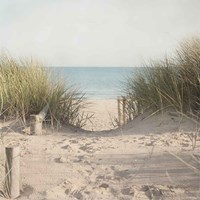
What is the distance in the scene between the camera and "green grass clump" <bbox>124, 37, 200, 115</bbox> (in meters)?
6.52

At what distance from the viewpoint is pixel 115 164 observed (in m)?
4.49

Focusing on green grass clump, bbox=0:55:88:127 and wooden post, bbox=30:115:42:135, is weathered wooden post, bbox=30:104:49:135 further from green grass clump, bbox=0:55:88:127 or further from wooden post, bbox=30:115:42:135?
green grass clump, bbox=0:55:88:127

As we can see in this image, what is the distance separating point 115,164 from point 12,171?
133cm

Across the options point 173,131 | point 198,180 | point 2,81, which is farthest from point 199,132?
point 2,81

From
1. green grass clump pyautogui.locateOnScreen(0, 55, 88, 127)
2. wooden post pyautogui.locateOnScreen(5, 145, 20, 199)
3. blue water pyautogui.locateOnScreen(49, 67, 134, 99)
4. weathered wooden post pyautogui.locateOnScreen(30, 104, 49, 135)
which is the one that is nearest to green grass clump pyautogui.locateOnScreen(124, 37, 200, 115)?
blue water pyautogui.locateOnScreen(49, 67, 134, 99)

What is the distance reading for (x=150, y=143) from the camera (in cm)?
532

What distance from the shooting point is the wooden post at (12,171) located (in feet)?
11.8

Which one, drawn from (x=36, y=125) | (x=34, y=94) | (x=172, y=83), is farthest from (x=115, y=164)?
(x=34, y=94)

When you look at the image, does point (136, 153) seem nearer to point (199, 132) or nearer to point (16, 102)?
point (199, 132)

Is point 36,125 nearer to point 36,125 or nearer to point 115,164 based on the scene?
point 36,125

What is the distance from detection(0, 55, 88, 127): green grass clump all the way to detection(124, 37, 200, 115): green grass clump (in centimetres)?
122

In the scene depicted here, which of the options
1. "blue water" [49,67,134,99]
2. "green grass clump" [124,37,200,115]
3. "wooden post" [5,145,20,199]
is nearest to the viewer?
"wooden post" [5,145,20,199]

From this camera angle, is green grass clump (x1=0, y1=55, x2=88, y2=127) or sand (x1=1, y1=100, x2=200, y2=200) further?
green grass clump (x1=0, y1=55, x2=88, y2=127)

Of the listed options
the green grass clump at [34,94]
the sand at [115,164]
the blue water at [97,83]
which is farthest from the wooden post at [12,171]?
the blue water at [97,83]
